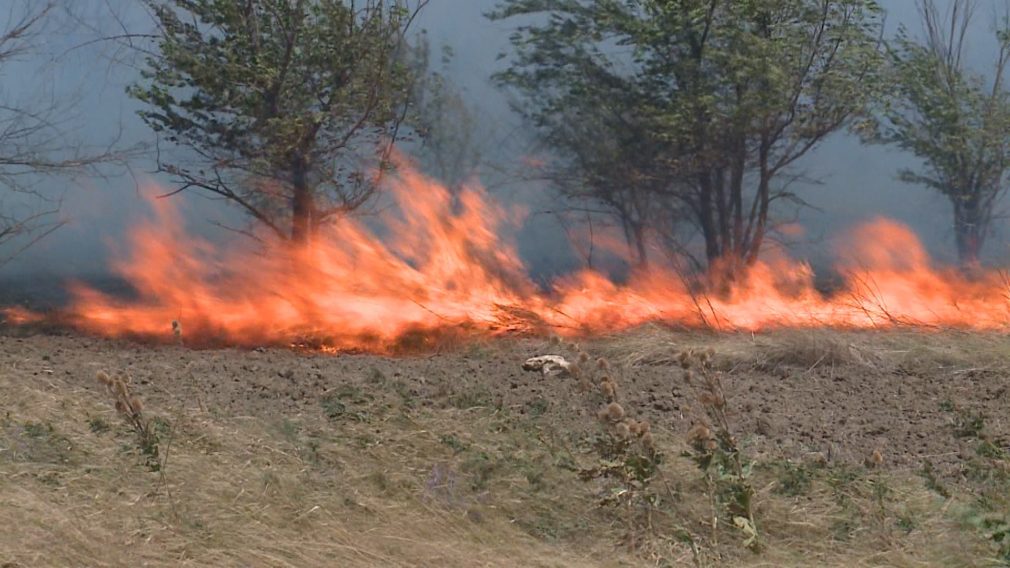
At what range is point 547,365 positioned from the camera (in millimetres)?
6879

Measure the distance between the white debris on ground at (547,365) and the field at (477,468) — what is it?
0.09 m

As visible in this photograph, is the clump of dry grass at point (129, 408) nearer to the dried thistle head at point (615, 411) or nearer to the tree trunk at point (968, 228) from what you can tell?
the dried thistle head at point (615, 411)

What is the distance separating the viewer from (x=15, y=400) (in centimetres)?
580

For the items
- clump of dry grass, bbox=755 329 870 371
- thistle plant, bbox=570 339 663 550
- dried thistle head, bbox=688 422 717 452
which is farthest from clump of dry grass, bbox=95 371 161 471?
clump of dry grass, bbox=755 329 870 371

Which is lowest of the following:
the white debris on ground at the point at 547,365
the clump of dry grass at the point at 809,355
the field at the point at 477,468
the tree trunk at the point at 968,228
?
the field at the point at 477,468

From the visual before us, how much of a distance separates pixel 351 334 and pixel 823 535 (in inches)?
212

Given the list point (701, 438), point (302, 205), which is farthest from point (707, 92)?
point (701, 438)

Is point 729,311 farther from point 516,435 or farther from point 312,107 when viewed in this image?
point 516,435

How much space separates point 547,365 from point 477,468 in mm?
2222

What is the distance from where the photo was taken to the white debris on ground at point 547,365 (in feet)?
22.3

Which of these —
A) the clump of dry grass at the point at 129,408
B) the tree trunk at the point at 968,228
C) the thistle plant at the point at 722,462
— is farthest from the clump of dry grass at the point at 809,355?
the tree trunk at the point at 968,228

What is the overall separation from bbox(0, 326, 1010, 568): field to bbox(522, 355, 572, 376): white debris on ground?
0.09 meters

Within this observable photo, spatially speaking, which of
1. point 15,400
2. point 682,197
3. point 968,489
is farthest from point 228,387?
point 682,197

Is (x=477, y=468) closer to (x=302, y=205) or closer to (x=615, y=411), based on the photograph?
(x=615, y=411)
